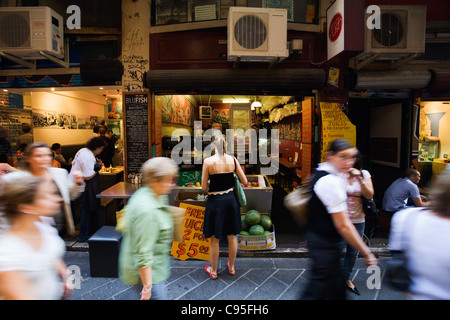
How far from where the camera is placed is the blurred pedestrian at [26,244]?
1662mm

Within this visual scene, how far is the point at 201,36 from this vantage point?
20.0 feet

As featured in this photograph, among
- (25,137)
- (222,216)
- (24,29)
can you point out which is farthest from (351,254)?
(25,137)

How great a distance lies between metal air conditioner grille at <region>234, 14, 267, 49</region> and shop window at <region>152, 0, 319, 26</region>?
1177 mm

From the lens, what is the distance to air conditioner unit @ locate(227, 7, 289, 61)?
208 inches

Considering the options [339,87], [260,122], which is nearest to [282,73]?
[339,87]

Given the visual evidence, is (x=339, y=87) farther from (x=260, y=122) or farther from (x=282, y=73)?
(x=260, y=122)

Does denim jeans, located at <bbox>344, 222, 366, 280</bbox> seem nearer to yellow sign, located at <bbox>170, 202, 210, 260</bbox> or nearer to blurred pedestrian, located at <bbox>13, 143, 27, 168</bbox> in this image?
yellow sign, located at <bbox>170, 202, 210, 260</bbox>

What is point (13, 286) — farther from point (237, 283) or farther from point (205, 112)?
point (205, 112)

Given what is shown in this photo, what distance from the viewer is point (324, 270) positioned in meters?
2.58

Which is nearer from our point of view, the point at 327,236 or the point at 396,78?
the point at 327,236

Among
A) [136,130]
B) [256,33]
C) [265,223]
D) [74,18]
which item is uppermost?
[74,18]

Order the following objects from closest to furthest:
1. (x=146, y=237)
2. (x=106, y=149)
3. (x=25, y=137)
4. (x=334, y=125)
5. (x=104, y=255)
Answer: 1. (x=146, y=237)
2. (x=104, y=255)
3. (x=334, y=125)
4. (x=25, y=137)
5. (x=106, y=149)

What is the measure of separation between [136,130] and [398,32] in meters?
5.78

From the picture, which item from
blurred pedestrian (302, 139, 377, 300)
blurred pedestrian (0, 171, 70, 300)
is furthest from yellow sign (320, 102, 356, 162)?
blurred pedestrian (0, 171, 70, 300)
